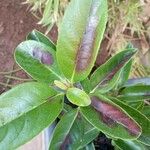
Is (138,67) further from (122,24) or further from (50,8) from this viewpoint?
(50,8)

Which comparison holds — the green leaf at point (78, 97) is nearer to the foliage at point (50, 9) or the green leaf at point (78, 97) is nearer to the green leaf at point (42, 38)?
the green leaf at point (42, 38)

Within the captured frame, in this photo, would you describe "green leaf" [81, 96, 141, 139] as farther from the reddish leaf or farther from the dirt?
the dirt

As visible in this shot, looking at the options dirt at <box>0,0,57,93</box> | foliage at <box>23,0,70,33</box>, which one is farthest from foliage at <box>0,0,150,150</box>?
dirt at <box>0,0,57,93</box>

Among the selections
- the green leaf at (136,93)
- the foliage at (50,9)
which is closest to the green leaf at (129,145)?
the green leaf at (136,93)

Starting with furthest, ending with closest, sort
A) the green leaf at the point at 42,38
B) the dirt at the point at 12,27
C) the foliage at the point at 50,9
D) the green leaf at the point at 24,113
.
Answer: the dirt at the point at 12,27 → the foliage at the point at 50,9 → the green leaf at the point at 42,38 → the green leaf at the point at 24,113

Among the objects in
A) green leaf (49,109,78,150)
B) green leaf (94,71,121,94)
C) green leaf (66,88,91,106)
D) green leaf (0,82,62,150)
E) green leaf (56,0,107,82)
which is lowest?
green leaf (49,109,78,150)

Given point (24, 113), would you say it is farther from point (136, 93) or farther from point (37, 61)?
point (136, 93)

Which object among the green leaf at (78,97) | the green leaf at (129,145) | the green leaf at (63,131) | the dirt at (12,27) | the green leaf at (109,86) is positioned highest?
the green leaf at (78,97)
